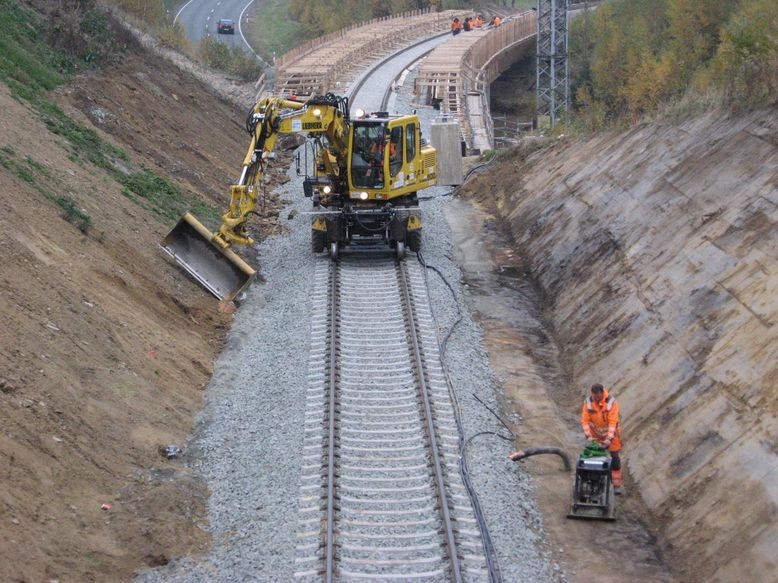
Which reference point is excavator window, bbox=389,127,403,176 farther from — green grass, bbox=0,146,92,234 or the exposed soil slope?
green grass, bbox=0,146,92,234

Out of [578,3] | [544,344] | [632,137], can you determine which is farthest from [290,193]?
[578,3]

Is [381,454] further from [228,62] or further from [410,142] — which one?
[228,62]

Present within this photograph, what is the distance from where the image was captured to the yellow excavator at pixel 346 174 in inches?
853

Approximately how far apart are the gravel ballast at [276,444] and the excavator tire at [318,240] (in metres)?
0.67

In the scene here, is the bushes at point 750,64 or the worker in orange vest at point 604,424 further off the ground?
the bushes at point 750,64

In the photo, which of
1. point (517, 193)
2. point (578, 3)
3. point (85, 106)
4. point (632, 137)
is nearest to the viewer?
point (632, 137)

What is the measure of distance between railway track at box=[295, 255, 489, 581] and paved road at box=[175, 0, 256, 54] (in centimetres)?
5548

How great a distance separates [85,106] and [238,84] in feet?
52.3

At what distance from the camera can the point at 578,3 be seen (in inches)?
3169

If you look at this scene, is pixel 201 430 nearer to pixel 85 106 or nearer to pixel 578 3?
pixel 85 106

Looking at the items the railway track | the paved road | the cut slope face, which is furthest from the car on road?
the railway track

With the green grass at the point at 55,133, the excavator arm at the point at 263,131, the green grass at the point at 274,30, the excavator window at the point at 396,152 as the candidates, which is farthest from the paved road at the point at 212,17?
the excavator arm at the point at 263,131

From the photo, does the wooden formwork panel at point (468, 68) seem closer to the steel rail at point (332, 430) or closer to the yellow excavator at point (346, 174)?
the yellow excavator at point (346, 174)

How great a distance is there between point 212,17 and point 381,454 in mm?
76242
